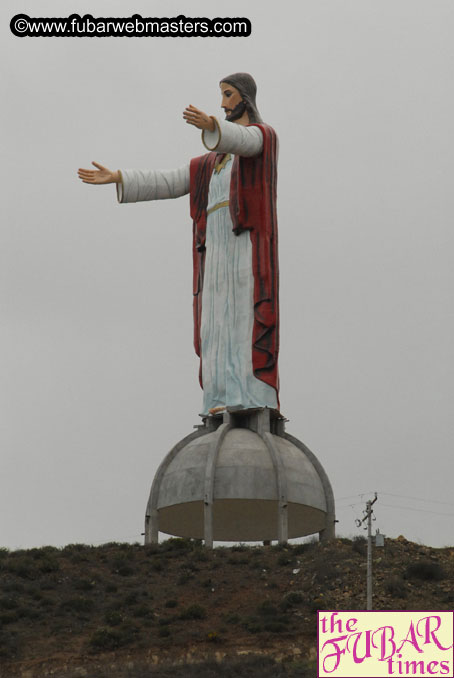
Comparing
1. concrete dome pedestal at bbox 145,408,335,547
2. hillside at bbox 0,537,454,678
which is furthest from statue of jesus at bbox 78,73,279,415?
→ hillside at bbox 0,537,454,678

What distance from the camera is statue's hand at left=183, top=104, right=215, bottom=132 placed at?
Result: 40.8 m

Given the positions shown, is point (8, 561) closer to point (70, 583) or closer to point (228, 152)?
point (70, 583)

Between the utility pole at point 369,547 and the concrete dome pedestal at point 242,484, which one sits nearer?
the utility pole at point 369,547

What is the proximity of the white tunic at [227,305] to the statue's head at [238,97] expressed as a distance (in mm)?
1511

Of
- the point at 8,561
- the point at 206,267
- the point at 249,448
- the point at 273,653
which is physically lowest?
the point at 273,653

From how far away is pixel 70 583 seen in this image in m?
39.0

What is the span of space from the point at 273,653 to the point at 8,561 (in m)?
10.2

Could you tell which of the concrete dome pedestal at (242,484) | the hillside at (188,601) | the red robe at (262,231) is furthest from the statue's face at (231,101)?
the hillside at (188,601)

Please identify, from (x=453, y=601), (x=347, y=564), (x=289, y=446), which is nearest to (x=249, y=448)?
(x=289, y=446)

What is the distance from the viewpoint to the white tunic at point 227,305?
43156 mm

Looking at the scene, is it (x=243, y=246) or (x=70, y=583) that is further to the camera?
(x=243, y=246)

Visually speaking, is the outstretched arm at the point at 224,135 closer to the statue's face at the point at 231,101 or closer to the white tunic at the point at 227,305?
the white tunic at the point at 227,305

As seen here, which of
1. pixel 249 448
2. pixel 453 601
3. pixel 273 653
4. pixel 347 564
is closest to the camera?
pixel 273 653

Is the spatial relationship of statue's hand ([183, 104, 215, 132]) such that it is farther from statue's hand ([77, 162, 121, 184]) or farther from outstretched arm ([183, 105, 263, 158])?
statue's hand ([77, 162, 121, 184])
